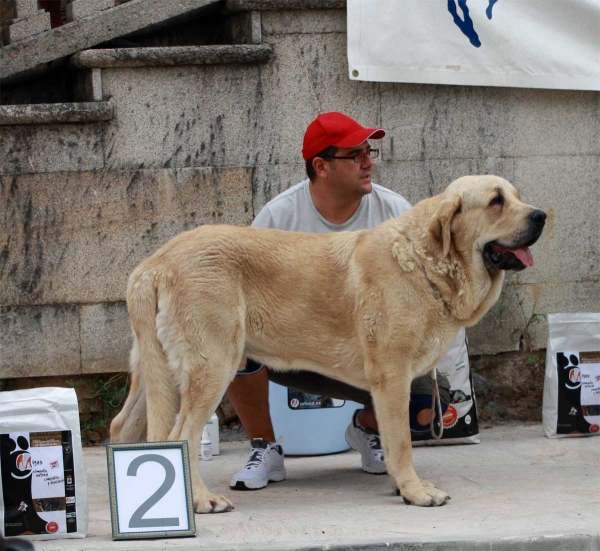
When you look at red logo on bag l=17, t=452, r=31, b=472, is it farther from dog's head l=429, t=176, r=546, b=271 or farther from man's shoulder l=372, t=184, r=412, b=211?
man's shoulder l=372, t=184, r=412, b=211

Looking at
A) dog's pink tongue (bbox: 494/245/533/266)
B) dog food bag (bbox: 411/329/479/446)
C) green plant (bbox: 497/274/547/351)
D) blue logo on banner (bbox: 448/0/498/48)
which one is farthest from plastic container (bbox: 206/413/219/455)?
blue logo on banner (bbox: 448/0/498/48)

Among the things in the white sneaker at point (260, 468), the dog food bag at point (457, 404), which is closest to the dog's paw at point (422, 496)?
the white sneaker at point (260, 468)

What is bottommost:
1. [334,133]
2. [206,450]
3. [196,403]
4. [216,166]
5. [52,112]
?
[206,450]

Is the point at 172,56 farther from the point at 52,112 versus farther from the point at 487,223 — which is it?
the point at 487,223

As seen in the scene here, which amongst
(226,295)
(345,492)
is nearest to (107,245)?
(226,295)

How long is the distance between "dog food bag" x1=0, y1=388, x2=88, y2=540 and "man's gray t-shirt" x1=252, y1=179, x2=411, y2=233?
1.89m

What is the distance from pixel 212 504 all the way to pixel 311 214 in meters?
1.82

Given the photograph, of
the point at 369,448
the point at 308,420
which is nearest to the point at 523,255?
the point at 369,448

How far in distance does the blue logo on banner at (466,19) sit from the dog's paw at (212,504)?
139 inches

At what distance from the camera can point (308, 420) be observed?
19.3 feet

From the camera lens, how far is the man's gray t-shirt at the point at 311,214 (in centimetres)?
551

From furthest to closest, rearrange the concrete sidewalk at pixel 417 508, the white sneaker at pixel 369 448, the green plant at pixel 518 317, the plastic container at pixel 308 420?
1. the green plant at pixel 518 317
2. the plastic container at pixel 308 420
3. the white sneaker at pixel 369 448
4. the concrete sidewalk at pixel 417 508

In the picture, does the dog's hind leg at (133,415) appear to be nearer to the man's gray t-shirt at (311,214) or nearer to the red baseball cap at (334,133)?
the man's gray t-shirt at (311,214)

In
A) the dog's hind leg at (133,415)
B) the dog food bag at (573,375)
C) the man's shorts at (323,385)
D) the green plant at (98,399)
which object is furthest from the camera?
the green plant at (98,399)
